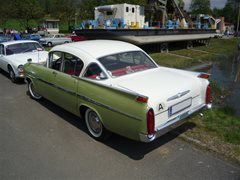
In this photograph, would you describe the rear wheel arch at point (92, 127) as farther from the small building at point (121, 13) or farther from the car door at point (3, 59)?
the small building at point (121, 13)

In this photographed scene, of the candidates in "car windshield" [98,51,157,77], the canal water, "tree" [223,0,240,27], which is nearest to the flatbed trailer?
the canal water

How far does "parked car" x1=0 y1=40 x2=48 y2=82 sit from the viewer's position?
7797 mm

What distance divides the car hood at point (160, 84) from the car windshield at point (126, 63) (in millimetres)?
153

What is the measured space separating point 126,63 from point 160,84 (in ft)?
3.30

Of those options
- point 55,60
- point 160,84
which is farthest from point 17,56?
point 160,84

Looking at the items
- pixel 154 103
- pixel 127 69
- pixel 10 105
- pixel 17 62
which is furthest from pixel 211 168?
pixel 17 62

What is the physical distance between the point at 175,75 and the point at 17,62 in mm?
5538

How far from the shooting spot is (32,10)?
130ft

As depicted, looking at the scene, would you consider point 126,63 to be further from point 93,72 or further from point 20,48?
point 20,48

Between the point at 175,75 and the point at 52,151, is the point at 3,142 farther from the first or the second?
the point at 175,75

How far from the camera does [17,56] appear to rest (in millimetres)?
8297

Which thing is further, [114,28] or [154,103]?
[114,28]

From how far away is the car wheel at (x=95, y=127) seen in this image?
13.5 feet

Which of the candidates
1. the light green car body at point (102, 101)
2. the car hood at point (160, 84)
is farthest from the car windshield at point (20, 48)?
the car hood at point (160, 84)
